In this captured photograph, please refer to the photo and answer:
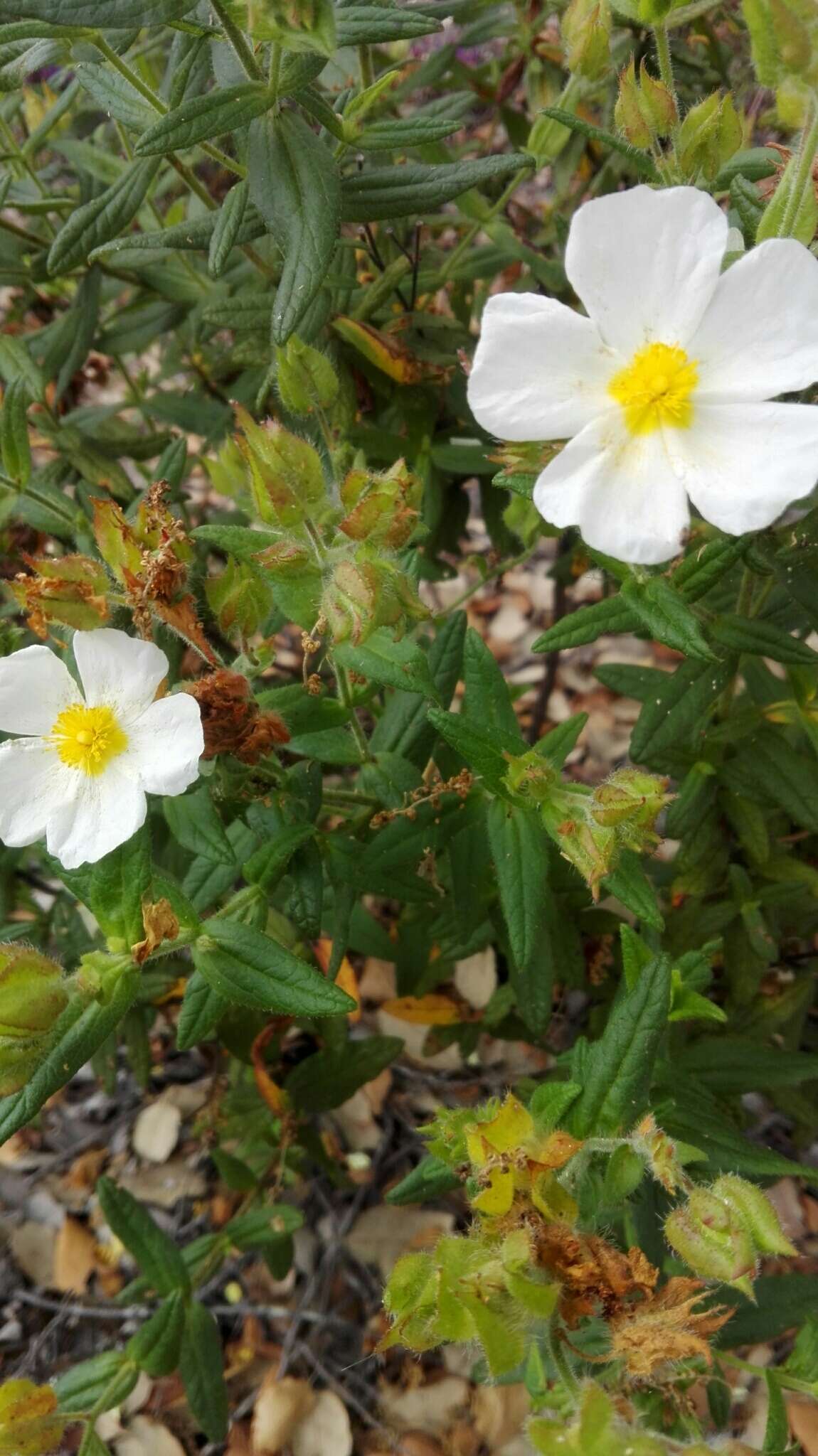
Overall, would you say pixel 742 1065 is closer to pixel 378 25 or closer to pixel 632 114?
pixel 632 114

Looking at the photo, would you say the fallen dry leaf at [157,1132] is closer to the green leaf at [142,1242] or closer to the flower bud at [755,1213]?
the green leaf at [142,1242]

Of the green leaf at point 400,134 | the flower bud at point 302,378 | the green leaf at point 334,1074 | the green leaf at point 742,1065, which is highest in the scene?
the green leaf at point 400,134

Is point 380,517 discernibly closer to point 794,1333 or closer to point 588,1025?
point 588,1025

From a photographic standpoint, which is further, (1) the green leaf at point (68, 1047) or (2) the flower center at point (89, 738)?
(2) the flower center at point (89, 738)

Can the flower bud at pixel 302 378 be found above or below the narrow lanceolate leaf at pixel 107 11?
below

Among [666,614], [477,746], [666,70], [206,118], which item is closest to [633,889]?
[477,746]

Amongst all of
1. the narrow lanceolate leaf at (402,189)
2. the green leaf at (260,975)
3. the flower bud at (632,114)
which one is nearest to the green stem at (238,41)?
the narrow lanceolate leaf at (402,189)
